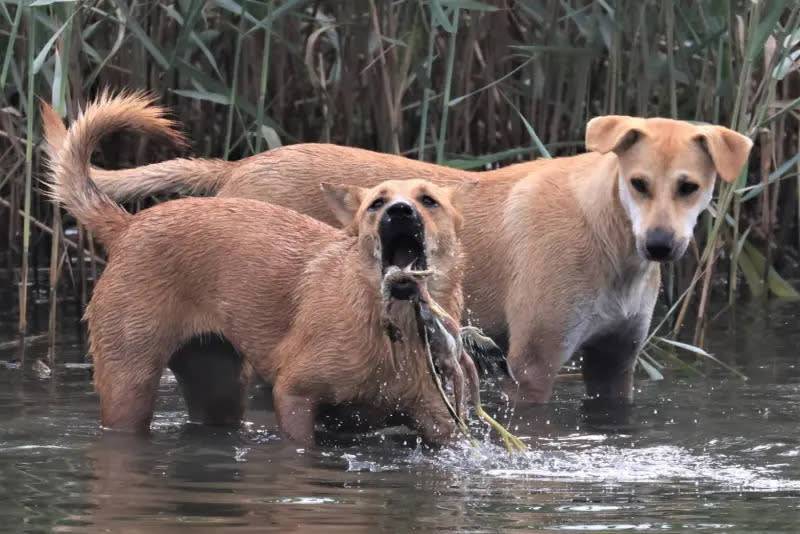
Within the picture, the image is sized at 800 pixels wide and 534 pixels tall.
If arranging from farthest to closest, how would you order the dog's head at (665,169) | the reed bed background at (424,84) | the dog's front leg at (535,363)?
the reed bed background at (424,84) → the dog's front leg at (535,363) → the dog's head at (665,169)

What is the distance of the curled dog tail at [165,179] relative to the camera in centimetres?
716

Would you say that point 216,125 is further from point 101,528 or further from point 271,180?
point 101,528

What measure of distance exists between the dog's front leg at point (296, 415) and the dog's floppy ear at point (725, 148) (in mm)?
1867

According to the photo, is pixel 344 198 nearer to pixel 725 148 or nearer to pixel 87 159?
pixel 87 159

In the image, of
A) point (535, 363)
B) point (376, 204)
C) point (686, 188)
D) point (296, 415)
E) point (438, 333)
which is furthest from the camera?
point (535, 363)

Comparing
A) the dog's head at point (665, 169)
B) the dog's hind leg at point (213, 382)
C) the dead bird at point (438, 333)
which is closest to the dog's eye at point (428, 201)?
the dead bird at point (438, 333)

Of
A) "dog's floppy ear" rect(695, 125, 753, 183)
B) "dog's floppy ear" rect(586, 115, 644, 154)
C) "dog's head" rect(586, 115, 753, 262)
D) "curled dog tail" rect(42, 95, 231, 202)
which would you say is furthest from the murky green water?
"dog's floppy ear" rect(586, 115, 644, 154)

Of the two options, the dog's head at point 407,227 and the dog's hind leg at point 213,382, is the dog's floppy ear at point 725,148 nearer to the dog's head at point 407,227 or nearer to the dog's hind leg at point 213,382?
the dog's head at point 407,227

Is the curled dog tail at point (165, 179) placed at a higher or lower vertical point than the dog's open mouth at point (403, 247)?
higher

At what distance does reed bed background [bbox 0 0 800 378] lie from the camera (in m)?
7.66

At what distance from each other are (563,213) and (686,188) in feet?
2.15

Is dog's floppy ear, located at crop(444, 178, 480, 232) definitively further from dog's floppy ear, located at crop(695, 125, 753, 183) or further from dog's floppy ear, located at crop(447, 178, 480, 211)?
dog's floppy ear, located at crop(695, 125, 753, 183)

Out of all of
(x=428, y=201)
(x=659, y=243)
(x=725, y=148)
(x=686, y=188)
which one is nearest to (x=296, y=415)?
(x=428, y=201)

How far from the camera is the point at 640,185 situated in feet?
20.9
